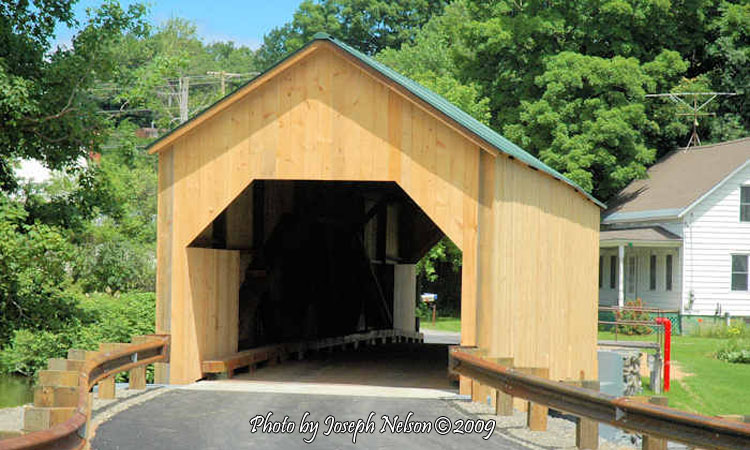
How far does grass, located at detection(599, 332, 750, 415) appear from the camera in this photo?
23.4 m

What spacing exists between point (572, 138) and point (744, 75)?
954 centimetres

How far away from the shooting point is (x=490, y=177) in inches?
596

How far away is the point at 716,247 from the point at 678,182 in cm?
352

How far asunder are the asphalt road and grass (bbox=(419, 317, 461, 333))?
28052mm

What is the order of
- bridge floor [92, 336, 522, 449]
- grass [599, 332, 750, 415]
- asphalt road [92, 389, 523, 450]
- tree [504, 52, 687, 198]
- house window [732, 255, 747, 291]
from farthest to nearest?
tree [504, 52, 687, 198] → house window [732, 255, 747, 291] → grass [599, 332, 750, 415] → bridge floor [92, 336, 522, 449] → asphalt road [92, 389, 523, 450]

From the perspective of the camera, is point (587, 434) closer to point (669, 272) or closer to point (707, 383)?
point (707, 383)

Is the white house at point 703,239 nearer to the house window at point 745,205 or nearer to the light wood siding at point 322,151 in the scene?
the house window at point 745,205

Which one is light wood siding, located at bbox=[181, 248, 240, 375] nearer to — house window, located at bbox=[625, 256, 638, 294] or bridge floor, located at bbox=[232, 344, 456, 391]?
bridge floor, located at bbox=[232, 344, 456, 391]

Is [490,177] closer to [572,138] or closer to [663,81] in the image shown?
[572,138]

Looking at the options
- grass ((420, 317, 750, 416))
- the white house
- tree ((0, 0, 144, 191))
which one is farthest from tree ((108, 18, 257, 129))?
the white house

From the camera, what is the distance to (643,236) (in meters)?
37.4

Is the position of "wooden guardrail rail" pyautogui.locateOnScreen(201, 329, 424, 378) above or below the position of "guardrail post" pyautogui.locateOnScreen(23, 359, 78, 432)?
below

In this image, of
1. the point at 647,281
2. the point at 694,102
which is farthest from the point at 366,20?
the point at 647,281

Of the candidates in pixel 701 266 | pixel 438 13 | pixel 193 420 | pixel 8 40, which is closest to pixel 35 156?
pixel 8 40
